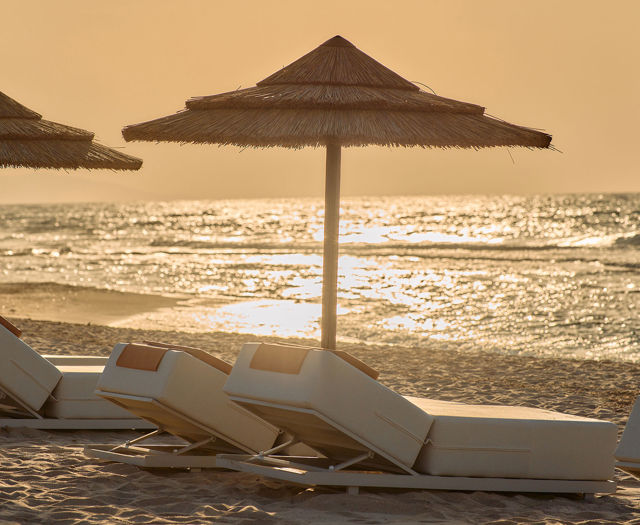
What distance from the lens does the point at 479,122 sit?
5.54m

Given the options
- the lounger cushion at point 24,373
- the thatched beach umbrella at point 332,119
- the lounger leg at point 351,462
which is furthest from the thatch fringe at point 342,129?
the lounger leg at point 351,462

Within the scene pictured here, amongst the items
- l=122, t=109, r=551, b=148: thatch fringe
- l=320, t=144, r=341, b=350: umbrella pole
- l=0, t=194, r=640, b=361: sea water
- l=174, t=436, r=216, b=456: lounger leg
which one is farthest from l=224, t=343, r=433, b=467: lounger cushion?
l=0, t=194, r=640, b=361: sea water

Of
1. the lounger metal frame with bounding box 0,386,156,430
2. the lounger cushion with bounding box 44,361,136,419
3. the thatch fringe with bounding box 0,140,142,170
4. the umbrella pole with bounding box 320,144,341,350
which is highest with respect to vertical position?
the thatch fringe with bounding box 0,140,142,170

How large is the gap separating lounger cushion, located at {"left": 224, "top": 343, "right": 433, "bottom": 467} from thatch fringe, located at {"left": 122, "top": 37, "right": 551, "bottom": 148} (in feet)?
4.69

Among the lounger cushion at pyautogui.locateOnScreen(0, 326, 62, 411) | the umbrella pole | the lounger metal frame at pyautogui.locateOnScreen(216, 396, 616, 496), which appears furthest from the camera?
the lounger cushion at pyautogui.locateOnScreen(0, 326, 62, 411)

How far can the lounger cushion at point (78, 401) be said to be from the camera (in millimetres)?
6059

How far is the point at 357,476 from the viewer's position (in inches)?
172

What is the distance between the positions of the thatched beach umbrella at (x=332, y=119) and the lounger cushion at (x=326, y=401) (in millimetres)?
1270

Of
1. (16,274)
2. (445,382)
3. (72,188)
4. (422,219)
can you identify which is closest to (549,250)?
(16,274)

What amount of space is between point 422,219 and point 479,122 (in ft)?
193

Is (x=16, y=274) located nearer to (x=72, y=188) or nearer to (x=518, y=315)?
(x=518, y=315)

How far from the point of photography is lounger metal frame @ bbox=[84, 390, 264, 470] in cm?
478

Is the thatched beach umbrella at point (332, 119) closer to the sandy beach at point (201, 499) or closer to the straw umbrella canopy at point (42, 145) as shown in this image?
the sandy beach at point (201, 499)

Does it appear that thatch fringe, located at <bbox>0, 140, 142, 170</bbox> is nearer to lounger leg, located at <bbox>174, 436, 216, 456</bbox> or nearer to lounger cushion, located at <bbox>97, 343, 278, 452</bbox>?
lounger cushion, located at <bbox>97, 343, 278, 452</bbox>
